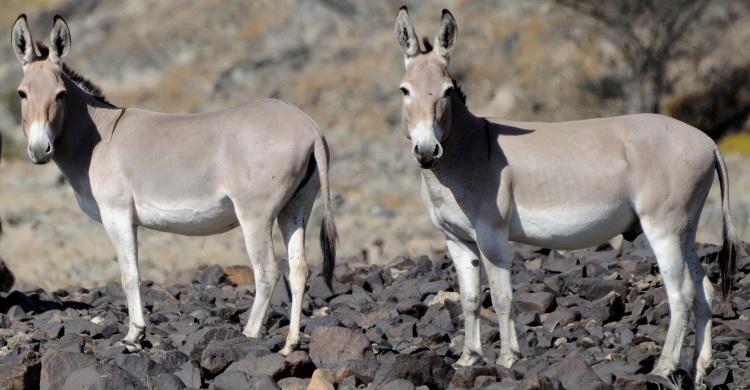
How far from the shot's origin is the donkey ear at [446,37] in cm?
834

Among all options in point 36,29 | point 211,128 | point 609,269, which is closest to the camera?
point 211,128

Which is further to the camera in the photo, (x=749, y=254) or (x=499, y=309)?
(x=749, y=254)

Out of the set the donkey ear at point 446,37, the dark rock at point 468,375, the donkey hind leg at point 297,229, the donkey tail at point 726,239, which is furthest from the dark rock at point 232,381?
the donkey tail at point 726,239

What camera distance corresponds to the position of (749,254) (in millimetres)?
12359

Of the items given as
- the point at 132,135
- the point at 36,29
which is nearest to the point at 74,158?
the point at 132,135

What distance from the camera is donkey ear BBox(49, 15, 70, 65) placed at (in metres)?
9.92

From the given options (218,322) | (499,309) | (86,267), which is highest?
(499,309)

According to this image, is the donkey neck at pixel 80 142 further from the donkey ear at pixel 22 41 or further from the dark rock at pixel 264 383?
the dark rock at pixel 264 383

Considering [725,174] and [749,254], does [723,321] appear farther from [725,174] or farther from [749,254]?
[749,254]

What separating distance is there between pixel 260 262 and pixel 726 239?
12.5 ft

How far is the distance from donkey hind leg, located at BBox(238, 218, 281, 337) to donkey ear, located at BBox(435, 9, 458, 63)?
2.10m

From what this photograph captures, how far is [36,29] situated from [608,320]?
4407cm

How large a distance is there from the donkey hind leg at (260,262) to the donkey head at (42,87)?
→ 1.90 meters

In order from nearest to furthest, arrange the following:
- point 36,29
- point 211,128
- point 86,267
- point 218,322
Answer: point 211,128
point 218,322
point 86,267
point 36,29
